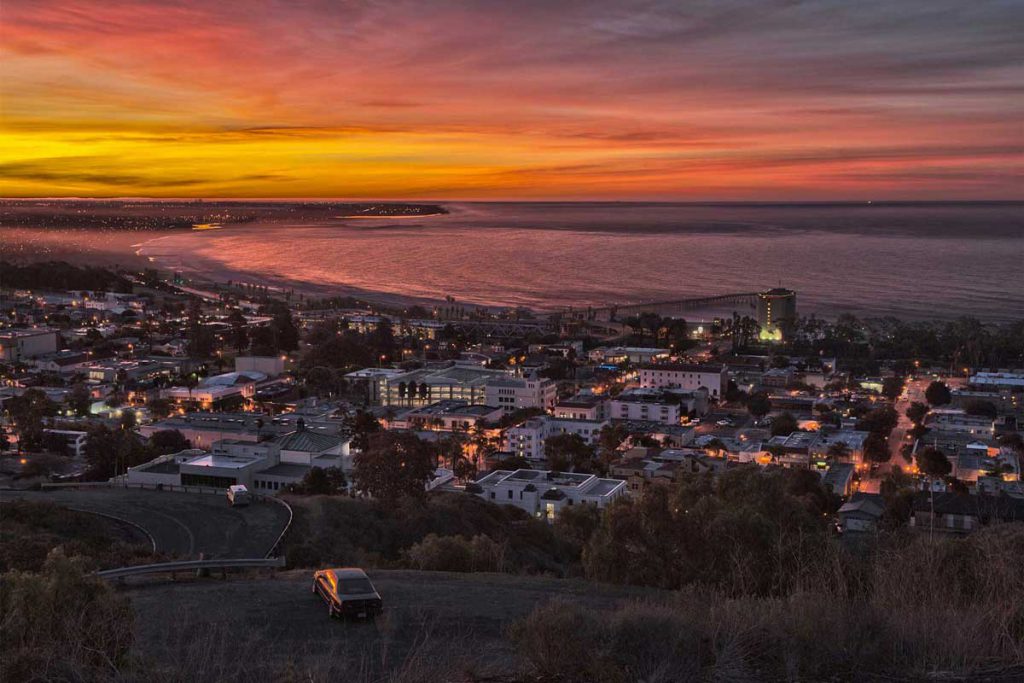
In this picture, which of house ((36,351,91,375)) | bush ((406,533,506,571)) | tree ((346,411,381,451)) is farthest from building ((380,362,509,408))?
bush ((406,533,506,571))

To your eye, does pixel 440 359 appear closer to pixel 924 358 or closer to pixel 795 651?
pixel 924 358

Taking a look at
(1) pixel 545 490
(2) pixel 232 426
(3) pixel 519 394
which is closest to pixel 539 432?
(3) pixel 519 394

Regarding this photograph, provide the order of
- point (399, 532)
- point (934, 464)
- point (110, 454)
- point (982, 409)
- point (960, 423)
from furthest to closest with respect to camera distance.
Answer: point (982, 409) → point (960, 423) → point (934, 464) → point (110, 454) → point (399, 532)

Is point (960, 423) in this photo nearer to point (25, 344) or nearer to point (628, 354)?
point (628, 354)

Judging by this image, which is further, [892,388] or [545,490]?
[892,388]

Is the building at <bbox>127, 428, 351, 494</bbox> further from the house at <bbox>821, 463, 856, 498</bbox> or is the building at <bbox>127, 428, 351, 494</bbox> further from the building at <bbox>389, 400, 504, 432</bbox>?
the house at <bbox>821, 463, 856, 498</bbox>

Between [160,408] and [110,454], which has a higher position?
[110,454]
